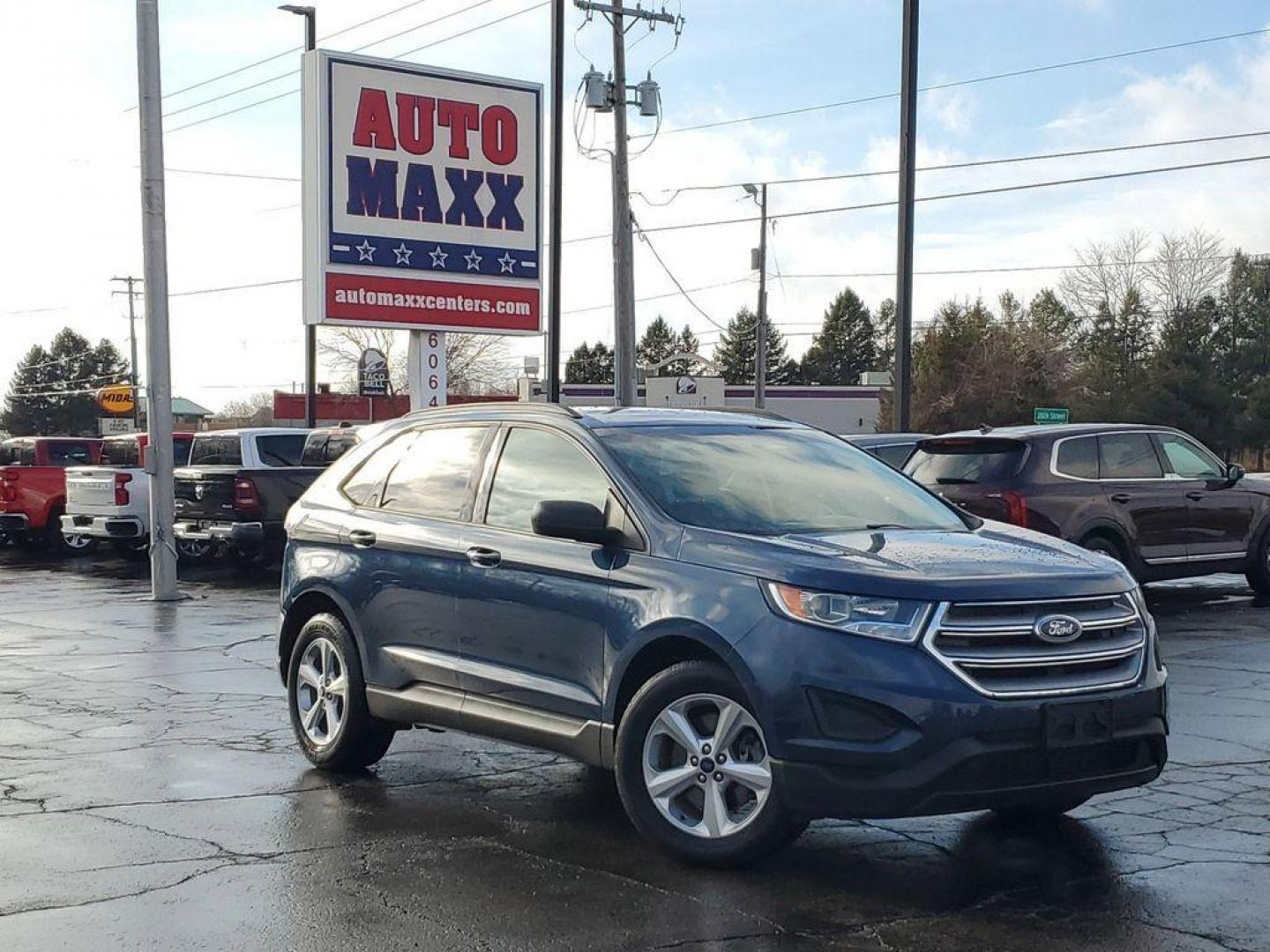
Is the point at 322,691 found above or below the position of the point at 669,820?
above

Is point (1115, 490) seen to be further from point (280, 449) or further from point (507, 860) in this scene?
point (280, 449)

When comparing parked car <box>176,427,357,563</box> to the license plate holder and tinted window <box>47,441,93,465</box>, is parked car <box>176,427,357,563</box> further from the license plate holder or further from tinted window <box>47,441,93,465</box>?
the license plate holder

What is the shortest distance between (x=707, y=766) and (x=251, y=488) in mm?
14413

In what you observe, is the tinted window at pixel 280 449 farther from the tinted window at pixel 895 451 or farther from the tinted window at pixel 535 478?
the tinted window at pixel 535 478

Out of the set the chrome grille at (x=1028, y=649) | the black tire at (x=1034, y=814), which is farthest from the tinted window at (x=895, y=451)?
the chrome grille at (x=1028, y=649)

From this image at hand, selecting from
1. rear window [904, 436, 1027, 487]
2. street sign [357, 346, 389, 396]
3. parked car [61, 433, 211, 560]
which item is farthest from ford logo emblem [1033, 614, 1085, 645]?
street sign [357, 346, 389, 396]

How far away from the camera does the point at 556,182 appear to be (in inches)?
1070

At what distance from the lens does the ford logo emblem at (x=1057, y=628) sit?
5504 mm

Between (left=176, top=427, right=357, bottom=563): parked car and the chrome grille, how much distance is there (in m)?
14.3

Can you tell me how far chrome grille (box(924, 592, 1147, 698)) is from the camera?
539 cm

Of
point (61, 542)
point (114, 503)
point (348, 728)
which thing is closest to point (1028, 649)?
point (348, 728)

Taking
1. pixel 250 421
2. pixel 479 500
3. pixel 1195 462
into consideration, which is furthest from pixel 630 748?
pixel 250 421

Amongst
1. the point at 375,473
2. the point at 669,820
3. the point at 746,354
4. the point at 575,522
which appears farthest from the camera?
the point at 746,354

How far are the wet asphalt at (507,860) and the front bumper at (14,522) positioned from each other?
16001 millimetres
